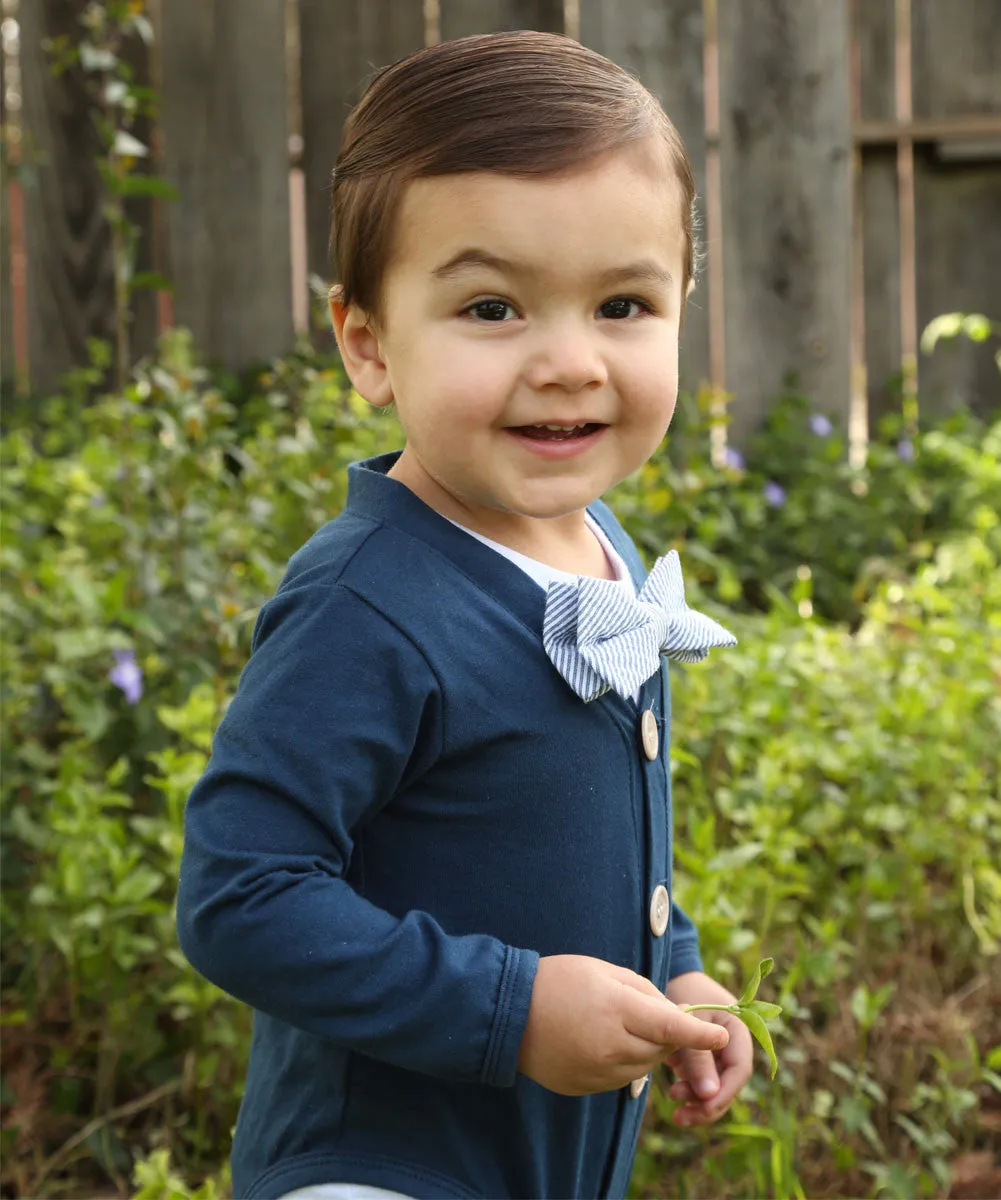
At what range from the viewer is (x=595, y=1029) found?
3.64 feet

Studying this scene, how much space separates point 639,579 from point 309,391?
6.33ft

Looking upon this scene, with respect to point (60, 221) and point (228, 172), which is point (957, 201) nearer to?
point (228, 172)

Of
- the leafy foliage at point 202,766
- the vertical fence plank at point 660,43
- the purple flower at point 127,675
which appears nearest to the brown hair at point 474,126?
the leafy foliage at point 202,766

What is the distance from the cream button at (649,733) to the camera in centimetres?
130

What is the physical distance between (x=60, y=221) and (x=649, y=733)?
3529mm

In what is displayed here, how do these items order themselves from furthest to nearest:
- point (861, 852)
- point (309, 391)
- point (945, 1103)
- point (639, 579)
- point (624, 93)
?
point (309, 391) → point (861, 852) → point (945, 1103) → point (639, 579) → point (624, 93)

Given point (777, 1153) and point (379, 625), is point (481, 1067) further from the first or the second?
point (777, 1153)

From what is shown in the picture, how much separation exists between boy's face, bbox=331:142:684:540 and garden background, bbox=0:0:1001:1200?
29.9 inches

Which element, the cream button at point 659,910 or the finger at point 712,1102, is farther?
the finger at point 712,1102

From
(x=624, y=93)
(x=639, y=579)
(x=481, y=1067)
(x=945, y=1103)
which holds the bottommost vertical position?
(x=945, y=1103)

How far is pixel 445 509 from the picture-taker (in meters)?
1.28

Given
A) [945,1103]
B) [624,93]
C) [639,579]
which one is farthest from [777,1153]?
[624,93]

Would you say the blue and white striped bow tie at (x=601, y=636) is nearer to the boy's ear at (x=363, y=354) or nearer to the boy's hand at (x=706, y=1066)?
the boy's ear at (x=363, y=354)

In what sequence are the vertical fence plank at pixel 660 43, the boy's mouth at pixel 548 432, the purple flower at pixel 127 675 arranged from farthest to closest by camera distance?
the vertical fence plank at pixel 660 43 < the purple flower at pixel 127 675 < the boy's mouth at pixel 548 432
